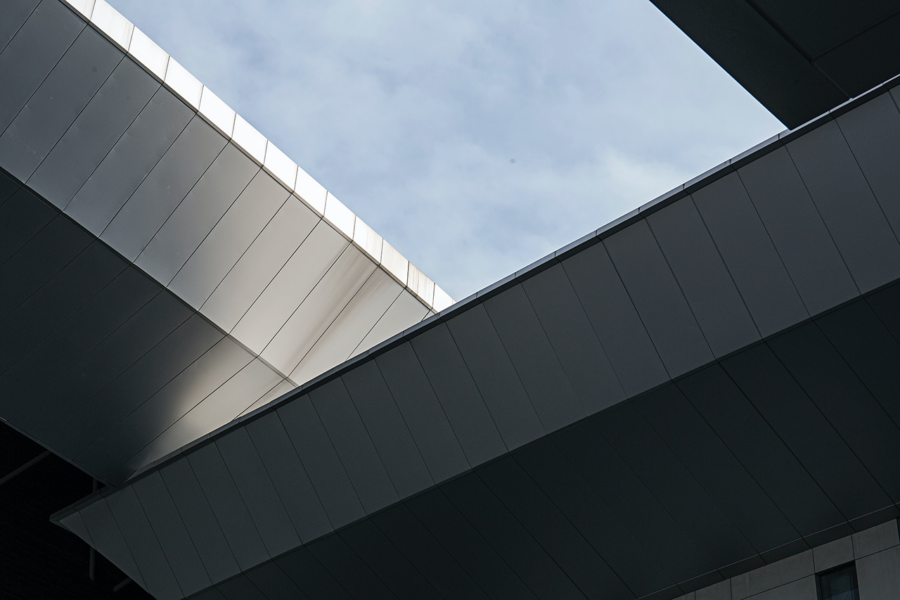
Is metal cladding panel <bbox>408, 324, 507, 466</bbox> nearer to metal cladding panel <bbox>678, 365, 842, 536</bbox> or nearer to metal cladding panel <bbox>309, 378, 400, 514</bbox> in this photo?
metal cladding panel <bbox>309, 378, 400, 514</bbox>

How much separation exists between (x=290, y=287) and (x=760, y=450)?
829 cm

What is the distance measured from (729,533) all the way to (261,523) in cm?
720

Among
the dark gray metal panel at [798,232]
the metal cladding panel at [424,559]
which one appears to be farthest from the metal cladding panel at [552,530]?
the dark gray metal panel at [798,232]

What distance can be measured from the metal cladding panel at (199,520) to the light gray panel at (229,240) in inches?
114

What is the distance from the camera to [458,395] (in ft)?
40.7

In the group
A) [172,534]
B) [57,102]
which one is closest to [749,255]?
[57,102]

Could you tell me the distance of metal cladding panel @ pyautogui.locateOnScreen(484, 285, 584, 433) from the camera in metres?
11.6

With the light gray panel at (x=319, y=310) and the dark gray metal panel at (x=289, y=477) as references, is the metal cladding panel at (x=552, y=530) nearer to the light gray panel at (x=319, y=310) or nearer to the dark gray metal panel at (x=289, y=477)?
the dark gray metal panel at (x=289, y=477)

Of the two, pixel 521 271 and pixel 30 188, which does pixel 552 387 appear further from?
pixel 30 188

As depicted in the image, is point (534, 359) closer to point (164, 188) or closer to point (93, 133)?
point (164, 188)

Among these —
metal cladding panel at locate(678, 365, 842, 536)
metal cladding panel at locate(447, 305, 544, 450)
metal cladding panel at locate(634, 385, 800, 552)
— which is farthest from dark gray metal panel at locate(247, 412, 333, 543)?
metal cladding panel at locate(678, 365, 842, 536)

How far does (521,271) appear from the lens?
11695mm

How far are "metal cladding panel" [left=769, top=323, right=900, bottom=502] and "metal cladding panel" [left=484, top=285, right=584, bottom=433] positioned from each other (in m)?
2.68

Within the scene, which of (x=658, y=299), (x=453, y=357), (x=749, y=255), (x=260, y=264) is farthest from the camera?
(x=260, y=264)
